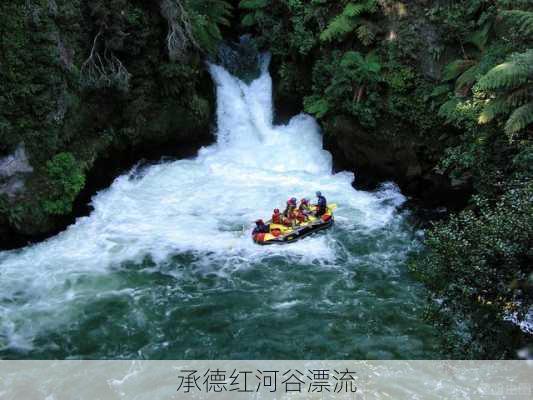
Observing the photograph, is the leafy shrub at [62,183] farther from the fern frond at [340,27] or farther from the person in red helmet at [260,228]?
the fern frond at [340,27]

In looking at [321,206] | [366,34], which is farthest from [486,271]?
[366,34]

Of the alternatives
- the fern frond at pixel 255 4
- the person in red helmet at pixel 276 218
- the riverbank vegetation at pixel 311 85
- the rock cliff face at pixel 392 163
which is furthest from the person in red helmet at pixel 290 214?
the fern frond at pixel 255 4

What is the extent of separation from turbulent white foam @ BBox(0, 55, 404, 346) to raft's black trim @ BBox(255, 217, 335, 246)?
164 mm

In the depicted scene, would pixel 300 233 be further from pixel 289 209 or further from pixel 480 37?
pixel 480 37

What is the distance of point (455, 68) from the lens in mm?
14125

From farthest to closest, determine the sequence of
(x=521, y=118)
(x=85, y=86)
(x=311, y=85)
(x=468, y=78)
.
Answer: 1. (x=311, y=85)
2. (x=85, y=86)
3. (x=468, y=78)
4. (x=521, y=118)

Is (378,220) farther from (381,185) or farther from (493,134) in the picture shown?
(493,134)

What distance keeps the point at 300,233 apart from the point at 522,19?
22.7ft

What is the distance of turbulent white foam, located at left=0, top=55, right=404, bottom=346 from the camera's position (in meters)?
12.4

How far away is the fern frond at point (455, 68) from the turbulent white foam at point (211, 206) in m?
3.64

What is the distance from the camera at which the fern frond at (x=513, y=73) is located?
35.5 ft

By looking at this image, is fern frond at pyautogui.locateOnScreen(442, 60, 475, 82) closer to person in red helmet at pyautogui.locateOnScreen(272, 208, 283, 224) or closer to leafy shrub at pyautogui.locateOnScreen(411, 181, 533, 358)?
person in red helmet at pyautogui.locateOnScreen(272, 208, 283, 224)

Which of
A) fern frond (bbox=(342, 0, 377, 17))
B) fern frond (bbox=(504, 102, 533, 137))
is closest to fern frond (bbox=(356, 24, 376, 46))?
fern frond (bbox=(342, 0, 377, 17))

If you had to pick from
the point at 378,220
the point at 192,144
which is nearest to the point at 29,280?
the point at 192,144
